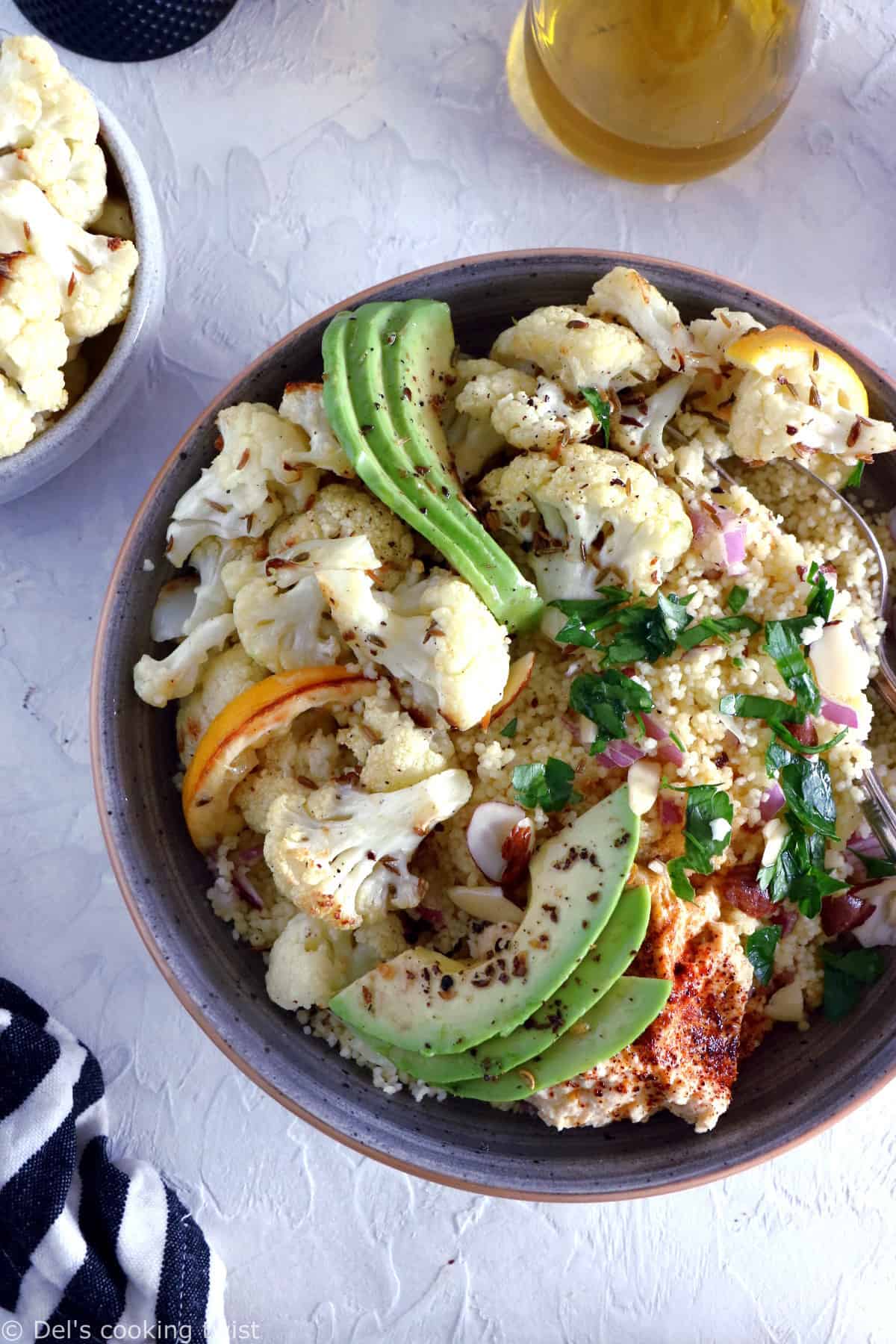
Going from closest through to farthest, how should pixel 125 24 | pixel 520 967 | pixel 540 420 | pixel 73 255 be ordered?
pixel 520 967
pixel 540 420
pixel 73 255
pixel 125 24

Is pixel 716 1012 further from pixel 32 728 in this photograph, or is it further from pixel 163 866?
pixel 32 728

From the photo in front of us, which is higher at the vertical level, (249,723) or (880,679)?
(249,723)

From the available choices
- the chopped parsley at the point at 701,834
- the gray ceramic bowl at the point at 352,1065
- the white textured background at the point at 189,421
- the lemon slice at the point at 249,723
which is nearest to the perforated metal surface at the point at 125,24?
the white textured background at the point at 189,421

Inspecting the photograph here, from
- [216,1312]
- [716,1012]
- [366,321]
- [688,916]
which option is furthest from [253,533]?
[216,1312]

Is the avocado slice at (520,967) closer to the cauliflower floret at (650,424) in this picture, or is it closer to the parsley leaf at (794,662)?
the parsley leaf at (794,662)

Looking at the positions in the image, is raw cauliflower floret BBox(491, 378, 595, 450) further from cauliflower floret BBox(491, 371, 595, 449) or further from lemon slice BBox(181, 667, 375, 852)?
lemon slice BBox(181, 667, 375, 852)

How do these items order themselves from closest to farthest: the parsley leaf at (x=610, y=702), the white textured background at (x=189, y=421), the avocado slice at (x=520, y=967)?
the avocado slice at (x=520, y=967)
the parsley leaf at (x=610, y=702)
the white textured background at (x=189, y=421)

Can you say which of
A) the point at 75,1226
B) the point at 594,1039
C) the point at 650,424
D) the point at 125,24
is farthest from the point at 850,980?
the point at 125,24

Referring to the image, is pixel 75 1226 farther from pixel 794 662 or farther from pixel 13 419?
pixel 794 662
